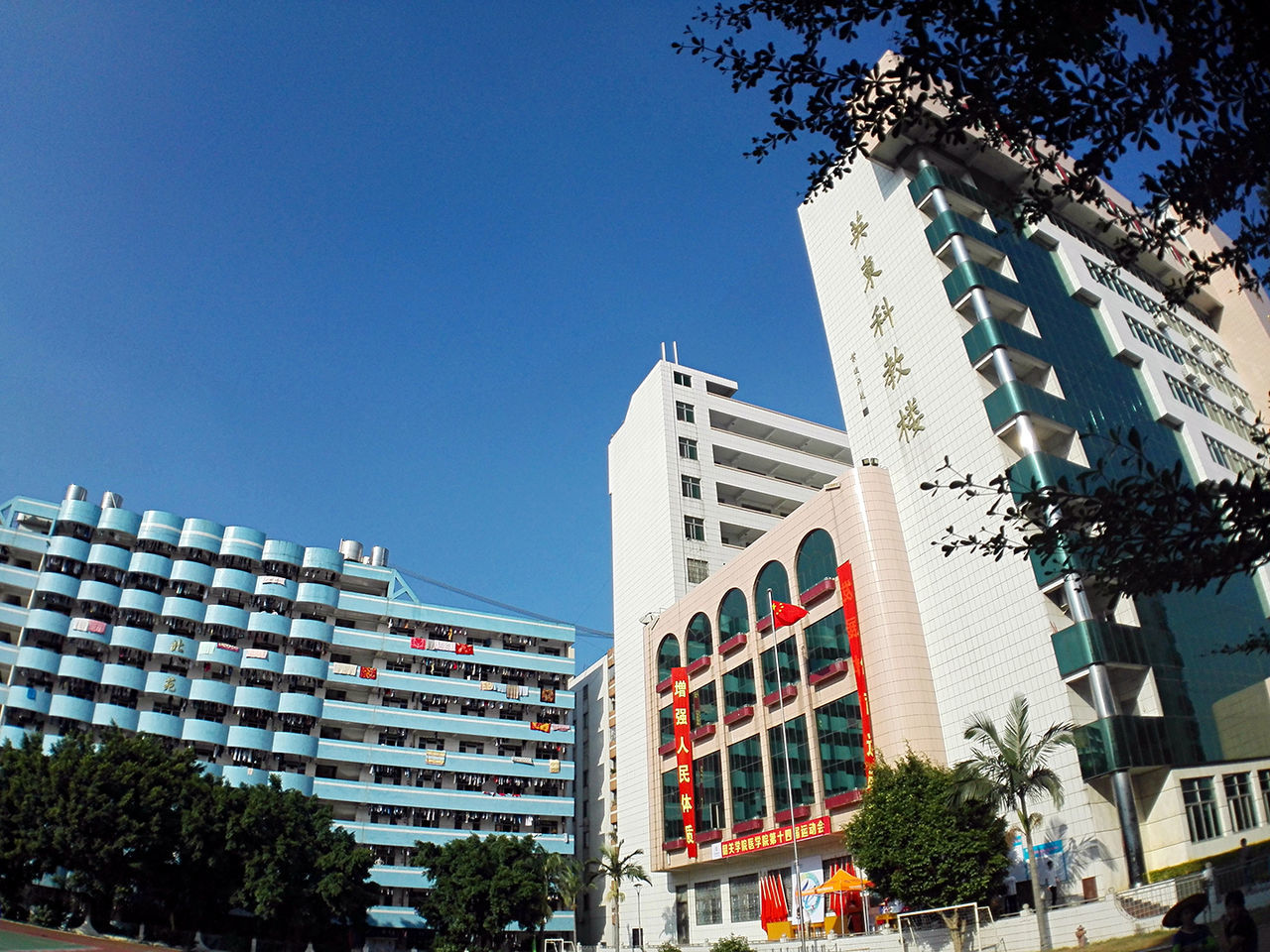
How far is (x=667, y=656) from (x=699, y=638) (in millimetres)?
4277

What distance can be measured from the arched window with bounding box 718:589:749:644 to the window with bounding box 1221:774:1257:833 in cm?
2526

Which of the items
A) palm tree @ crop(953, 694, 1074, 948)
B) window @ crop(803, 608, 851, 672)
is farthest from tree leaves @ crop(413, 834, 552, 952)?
palm tree @ crop(953, 694, 1074, 948)

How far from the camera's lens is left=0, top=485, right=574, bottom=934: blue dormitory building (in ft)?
220

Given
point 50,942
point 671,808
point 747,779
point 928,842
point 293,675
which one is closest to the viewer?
point 928,842

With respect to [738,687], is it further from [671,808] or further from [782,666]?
[671,808]

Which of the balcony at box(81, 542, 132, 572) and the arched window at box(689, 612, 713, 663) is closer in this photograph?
the arched window at box(689, 612, 713, 663)

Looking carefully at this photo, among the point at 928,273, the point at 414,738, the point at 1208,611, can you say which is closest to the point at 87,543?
the point at 414,738

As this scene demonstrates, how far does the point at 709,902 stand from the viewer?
5469 centimetres

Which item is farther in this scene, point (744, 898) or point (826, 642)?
point (744, 898)

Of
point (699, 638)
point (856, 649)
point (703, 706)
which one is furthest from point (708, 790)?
point (856, 649)

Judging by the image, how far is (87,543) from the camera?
70.8 metres

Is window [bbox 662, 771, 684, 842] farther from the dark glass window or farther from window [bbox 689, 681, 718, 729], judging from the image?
the dark glass window

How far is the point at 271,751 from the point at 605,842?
30.7m

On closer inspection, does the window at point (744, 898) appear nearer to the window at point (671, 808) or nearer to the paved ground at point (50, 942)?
the window at point (671, 808)
